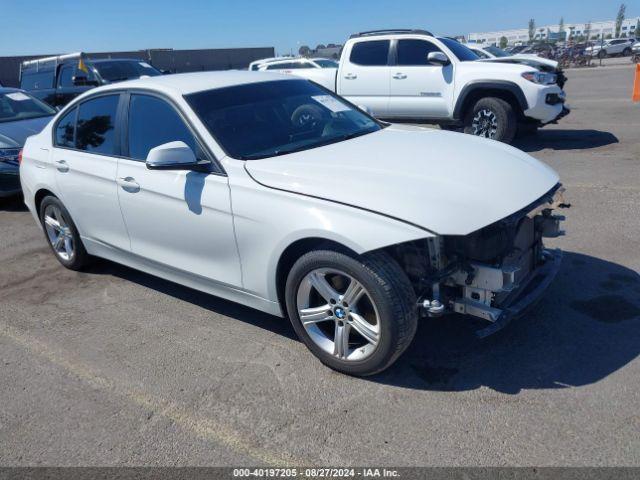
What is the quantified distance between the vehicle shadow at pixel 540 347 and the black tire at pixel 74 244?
3249 mm

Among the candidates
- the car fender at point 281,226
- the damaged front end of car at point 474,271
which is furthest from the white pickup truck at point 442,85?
the damaged front end of car at point 474,271

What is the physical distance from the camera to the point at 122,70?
1341cm

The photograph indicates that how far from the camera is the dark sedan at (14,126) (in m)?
7.88

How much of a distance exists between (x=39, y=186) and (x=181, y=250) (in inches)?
84.3

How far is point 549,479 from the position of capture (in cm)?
253

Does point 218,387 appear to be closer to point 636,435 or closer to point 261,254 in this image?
point 261,254

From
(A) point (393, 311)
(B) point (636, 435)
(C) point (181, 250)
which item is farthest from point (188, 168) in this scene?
(B) point (636, 435)

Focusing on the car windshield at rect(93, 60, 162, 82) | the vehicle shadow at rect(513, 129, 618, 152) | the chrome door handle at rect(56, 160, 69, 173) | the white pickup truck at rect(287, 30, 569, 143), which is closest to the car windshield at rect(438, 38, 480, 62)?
the white pickup truck at rect(287, 30, 569, 143)

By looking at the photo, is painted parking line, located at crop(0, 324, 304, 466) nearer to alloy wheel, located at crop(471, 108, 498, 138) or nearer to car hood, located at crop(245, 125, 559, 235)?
car hood, located at crop(245, 125, 559, 235)

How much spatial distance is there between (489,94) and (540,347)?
710 centimetres

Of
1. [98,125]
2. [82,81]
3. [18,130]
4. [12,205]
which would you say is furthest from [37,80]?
[98,125]

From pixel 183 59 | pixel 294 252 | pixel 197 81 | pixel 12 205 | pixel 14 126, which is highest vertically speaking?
pixel 197 81

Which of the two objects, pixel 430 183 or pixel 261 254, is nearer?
pixel 430 183

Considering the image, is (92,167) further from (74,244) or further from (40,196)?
(40,196)
